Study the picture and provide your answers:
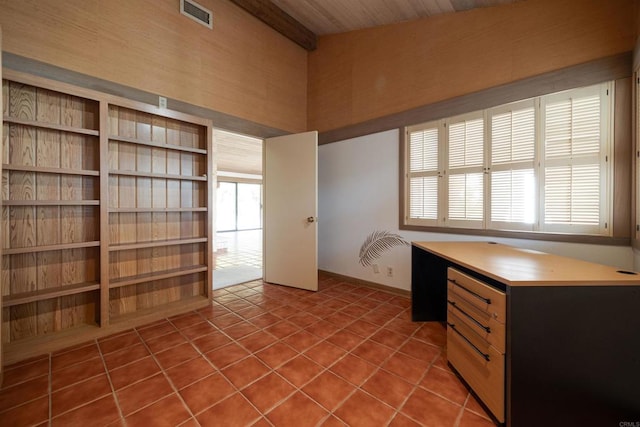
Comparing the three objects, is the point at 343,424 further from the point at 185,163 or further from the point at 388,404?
the point at 185,163

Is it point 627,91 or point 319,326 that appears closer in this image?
point 627,91

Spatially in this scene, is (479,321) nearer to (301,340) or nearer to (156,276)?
(301,340)

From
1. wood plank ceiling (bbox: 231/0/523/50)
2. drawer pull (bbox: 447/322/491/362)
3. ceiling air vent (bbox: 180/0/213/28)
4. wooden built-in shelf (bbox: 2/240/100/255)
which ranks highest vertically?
wood plank ceiling (bbox: 231/0/523/50)

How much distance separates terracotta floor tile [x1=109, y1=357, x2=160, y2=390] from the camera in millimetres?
1629

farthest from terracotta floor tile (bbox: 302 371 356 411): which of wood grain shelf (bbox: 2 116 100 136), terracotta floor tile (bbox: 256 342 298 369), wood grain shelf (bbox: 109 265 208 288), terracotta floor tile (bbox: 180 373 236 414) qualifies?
wood grain shelf (bbox: 2 116 100 136)

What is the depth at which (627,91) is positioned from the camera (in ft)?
6.18

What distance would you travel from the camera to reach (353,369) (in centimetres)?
178

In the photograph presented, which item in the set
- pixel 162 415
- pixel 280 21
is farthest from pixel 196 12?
pixel 162 415

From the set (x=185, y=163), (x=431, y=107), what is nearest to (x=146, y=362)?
(x=185, y=163)

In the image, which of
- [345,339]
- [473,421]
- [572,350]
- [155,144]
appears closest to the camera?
[572,350]

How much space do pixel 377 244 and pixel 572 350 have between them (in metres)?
2.24

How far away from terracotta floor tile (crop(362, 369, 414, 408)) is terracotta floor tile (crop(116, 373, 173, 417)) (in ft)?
4.08

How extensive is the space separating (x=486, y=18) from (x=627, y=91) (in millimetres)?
1374

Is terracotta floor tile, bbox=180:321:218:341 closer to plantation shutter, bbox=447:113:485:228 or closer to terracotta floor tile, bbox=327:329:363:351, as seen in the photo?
terracotta floor tile, bbox=327:329:363:351
